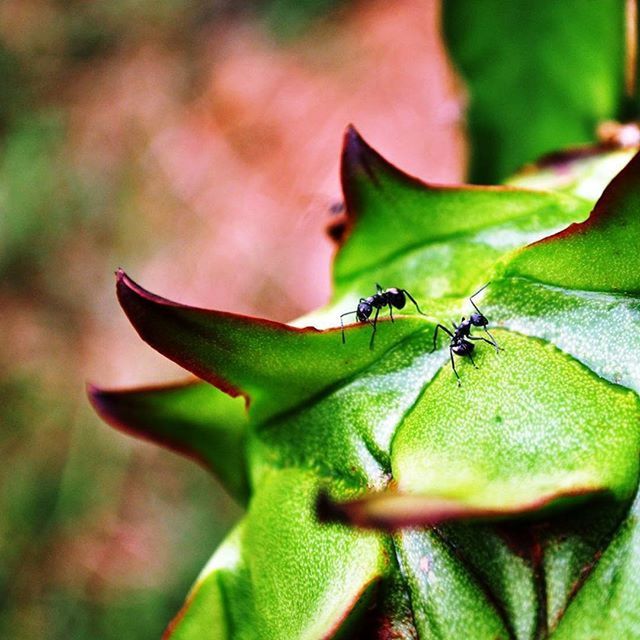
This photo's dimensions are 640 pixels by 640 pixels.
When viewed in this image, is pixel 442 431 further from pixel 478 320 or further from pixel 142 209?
pixel 142 209

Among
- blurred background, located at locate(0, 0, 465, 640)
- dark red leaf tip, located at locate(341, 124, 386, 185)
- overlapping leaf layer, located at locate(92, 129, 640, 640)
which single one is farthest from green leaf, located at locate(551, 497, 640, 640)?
blurred background, located at locate(0, 0, 465, 640)

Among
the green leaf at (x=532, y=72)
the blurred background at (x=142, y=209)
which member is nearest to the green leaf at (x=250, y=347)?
the green leaf at (x=532, y=72)

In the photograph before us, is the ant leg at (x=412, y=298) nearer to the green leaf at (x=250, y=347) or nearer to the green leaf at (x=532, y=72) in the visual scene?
the green leaf at (x=250, y=347)

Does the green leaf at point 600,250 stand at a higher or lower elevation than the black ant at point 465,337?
higher

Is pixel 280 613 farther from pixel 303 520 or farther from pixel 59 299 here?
pixel 59 299

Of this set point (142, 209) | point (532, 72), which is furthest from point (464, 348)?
point (142, 209)

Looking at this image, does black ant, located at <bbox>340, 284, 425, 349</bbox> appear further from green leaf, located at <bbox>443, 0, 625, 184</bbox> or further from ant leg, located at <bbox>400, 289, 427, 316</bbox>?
green leaf, located at <bbox>443, 0, 625, 184</bbox>
